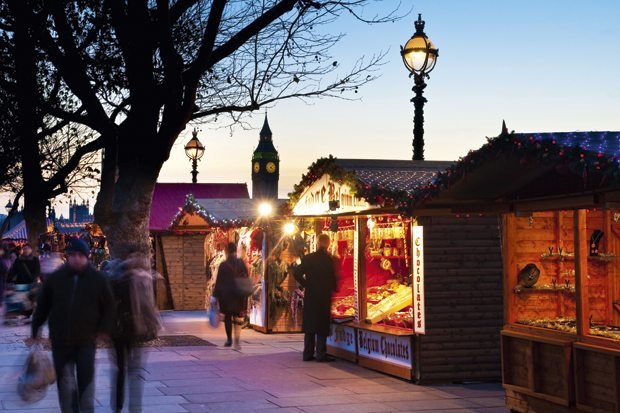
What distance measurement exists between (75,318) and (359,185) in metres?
6.66

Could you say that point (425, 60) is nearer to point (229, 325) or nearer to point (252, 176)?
point (229, 325)

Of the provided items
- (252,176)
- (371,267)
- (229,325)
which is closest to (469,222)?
(371,267)

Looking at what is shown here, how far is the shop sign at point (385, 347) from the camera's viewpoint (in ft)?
45.7

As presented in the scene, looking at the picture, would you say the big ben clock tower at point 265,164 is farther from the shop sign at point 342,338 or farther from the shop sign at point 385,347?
the shop sign at point 385,347

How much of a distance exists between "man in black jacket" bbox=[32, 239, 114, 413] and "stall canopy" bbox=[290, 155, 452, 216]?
4.93 metres

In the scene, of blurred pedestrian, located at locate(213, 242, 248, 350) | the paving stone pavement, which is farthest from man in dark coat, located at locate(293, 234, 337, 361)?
blurred pedestrian, located at locate(213, 242, 248, 350)

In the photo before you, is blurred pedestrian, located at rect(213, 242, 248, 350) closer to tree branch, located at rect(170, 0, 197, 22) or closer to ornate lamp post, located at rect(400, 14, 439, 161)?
ornate lamp post, located at rect(400, 14, 439, 161)

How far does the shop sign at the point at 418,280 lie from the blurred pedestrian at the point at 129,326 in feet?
13.8

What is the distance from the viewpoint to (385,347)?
1470 centimetres

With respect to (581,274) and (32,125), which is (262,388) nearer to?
(581,274)

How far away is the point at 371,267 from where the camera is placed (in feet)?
57.8

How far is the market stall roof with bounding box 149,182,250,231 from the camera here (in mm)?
30766

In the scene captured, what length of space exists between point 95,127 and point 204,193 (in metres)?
16.0

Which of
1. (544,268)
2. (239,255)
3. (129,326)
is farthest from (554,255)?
(239,255)
